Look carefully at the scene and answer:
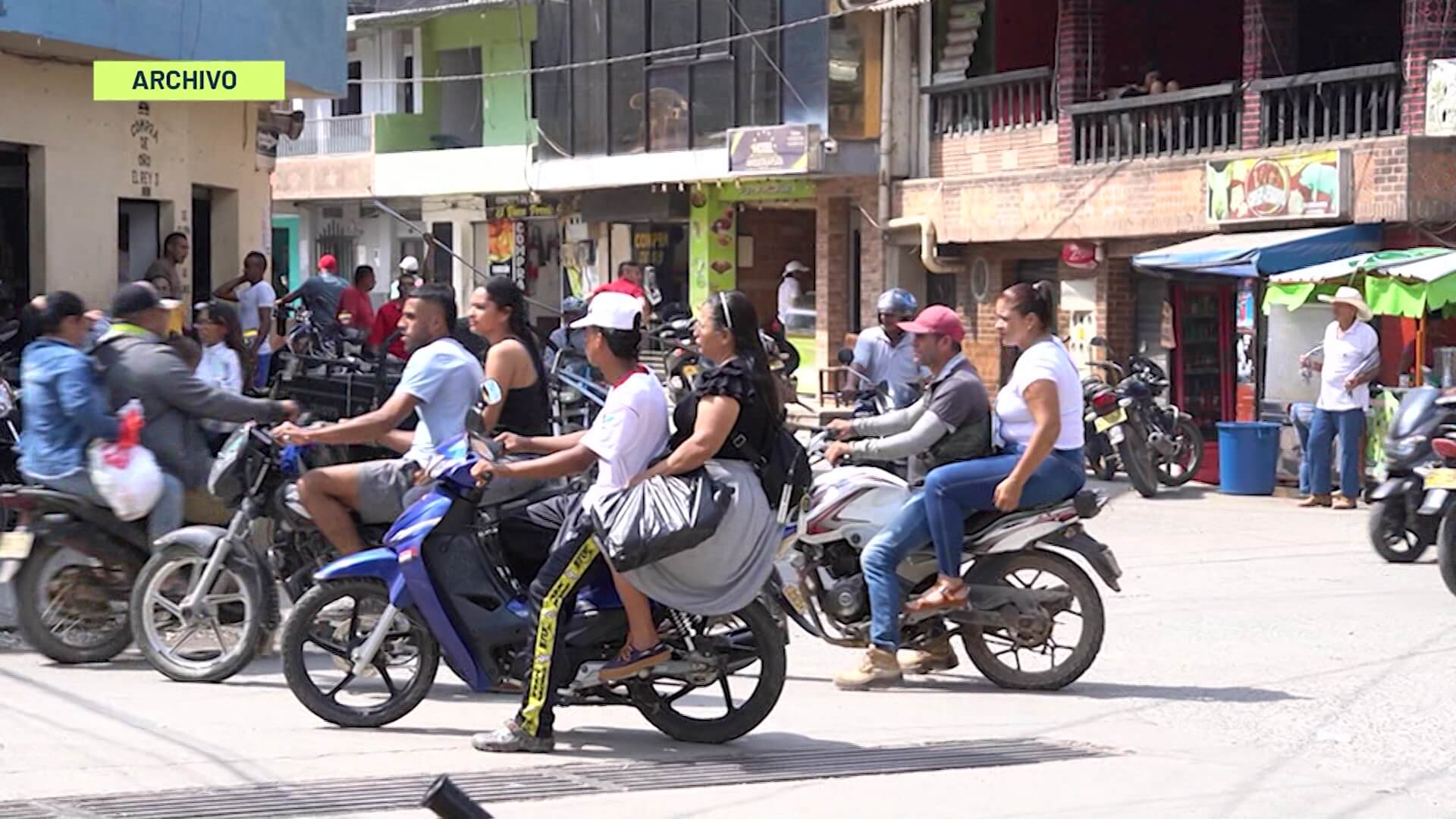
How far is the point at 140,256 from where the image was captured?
727 inches

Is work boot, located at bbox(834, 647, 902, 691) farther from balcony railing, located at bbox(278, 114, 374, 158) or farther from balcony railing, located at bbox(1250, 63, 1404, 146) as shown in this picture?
balcony railing, located at bbox(278, 114, 374, 158)

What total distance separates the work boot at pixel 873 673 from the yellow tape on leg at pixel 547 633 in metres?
2.06

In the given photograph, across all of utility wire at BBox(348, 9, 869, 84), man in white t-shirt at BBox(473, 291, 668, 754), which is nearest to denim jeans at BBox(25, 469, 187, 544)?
man in white t-shirt at BBox(473, 291, 668, 754)

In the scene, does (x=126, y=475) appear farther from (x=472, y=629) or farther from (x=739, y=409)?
(x=739, y=409)

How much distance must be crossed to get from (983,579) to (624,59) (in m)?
22.8

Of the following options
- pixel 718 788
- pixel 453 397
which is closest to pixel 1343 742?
pixel 718 788

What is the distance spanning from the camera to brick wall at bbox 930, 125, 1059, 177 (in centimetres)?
2456

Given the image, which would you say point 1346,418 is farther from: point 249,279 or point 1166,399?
point 249,279

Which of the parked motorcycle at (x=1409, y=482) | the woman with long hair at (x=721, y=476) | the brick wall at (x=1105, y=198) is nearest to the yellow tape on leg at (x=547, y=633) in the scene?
the woman with long hair at (x=721, y=476)

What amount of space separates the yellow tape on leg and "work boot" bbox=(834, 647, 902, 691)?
2.06 metres

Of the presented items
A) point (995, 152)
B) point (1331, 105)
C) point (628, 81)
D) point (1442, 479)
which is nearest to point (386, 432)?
point (1442, 479)

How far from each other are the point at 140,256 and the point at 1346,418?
34.3ft

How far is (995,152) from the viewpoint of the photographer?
2548cm

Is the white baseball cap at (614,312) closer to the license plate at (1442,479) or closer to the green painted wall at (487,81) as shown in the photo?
the license plate at (1442,479)
